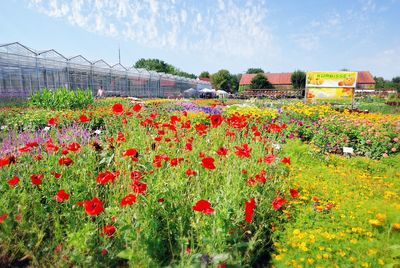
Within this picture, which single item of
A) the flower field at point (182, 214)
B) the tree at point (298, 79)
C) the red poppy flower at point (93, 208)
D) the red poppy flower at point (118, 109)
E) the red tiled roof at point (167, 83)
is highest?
the tree at point (298, 79)

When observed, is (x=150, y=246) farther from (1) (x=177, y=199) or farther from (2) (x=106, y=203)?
(2) (x=106, y=203)

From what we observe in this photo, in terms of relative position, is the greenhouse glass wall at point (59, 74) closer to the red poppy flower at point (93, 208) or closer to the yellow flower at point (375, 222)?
the red poppy flower at point (93, 208)

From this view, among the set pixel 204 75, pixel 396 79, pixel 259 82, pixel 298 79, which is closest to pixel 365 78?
pixel 298 79

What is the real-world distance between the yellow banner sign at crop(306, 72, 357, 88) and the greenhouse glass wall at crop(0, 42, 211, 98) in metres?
13.8

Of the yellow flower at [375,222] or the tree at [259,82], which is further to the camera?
the tree at [259,82]

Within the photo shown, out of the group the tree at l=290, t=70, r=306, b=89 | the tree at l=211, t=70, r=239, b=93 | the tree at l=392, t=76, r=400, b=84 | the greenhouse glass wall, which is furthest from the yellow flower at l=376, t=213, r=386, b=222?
the tree at l=392, t=76, r=400, b=84

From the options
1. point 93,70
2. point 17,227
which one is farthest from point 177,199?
point 93,70

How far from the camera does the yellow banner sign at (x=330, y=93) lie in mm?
14344

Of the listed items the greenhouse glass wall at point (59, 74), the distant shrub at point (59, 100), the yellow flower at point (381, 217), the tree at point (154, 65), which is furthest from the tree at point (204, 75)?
the yellow flower at point (381, 217)

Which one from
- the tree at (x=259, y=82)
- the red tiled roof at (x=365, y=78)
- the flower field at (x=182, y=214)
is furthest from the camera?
the red tiled roof at (x=365, y=78)

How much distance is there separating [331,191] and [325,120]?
196 inches

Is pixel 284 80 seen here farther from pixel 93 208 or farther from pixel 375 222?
pixel 93 208

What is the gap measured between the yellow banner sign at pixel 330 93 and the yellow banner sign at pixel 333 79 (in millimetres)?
161

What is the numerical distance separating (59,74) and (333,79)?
17.6 m
